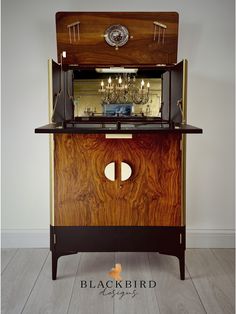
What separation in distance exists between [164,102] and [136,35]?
0.46 metres

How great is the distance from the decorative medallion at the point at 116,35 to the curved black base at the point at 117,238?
1.16 metres

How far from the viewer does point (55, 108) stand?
2441 mm

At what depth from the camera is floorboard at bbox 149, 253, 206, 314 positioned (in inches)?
84.1

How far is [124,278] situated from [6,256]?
0.91 m

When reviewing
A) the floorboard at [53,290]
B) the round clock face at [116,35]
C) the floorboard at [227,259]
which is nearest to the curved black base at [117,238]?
the floorboard at [53,290]

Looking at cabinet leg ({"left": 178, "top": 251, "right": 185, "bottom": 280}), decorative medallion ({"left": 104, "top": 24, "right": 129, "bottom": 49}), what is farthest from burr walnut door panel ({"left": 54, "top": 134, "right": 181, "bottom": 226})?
decorative medallion ({"left": 104, "top": 24, "right": 129, "bottom": 49})

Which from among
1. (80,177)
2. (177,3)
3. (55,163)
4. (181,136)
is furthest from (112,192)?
(177,3)

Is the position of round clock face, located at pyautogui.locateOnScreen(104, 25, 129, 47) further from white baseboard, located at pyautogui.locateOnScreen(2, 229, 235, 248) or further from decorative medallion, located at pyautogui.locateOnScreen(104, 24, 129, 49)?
white baseboard, located at pyautogui.locateOnScreen(2, 229, 235, 248)

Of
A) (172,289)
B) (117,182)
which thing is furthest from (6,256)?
(172,289)

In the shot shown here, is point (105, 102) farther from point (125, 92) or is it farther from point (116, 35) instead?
point (116, 35)

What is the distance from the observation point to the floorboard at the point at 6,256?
2.72m

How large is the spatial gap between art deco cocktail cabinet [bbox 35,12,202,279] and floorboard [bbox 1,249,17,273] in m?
0.45

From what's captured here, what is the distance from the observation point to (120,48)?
258 cm

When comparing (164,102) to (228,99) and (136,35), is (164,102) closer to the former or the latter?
(136,35)
